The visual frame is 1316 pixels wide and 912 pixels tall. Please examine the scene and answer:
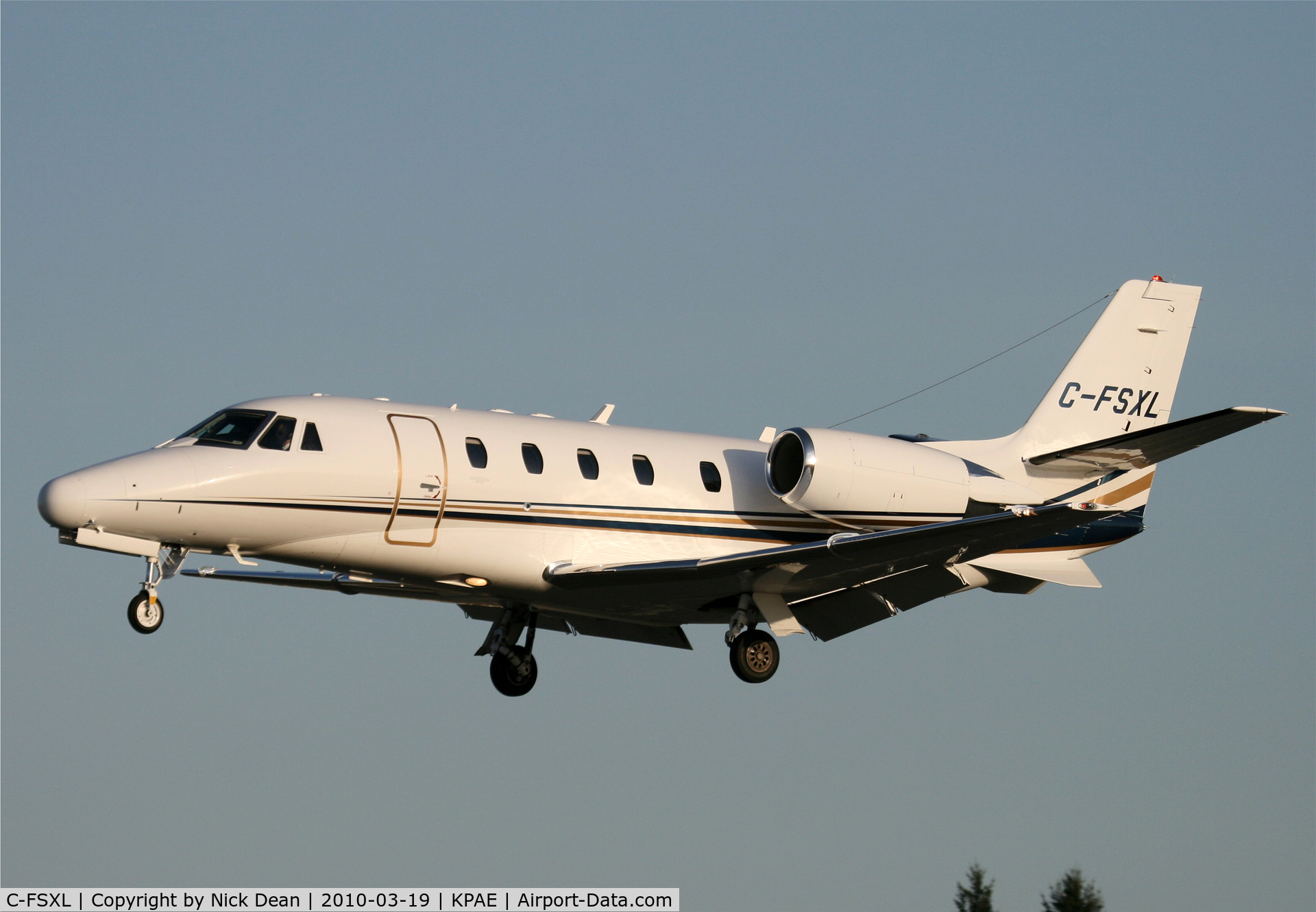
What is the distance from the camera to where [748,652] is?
72.7 ft

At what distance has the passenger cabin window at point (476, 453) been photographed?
20.4 meters

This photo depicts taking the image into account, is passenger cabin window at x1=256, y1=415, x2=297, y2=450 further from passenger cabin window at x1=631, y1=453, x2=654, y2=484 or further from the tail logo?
the tail logo

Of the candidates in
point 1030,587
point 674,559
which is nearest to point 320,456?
point 674,559

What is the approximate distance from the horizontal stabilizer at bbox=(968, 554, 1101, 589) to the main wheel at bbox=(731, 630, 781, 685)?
3.55 metres

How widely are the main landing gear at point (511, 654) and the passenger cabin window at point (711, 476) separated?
346 cm

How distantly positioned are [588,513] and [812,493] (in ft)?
10.0

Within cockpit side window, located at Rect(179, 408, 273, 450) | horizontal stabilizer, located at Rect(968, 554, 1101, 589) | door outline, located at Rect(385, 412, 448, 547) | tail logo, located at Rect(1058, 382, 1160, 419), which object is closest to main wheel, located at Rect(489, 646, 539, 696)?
door outline, located at Rect(385, 412, 448, 547)

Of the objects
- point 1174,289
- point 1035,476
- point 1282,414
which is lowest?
point 1282,414

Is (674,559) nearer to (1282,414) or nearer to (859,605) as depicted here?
(859,605)

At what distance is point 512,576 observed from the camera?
20562mm

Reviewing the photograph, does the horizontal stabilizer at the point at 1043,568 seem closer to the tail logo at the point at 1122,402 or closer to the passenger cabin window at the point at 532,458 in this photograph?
the tail logo at the point at 1122,402

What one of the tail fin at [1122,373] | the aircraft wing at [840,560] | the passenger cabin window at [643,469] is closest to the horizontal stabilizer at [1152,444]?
the tail fin at [1122,373]

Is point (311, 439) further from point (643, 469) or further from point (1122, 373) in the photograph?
point (1122, 373)

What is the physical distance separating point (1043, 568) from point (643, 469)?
252 inches
